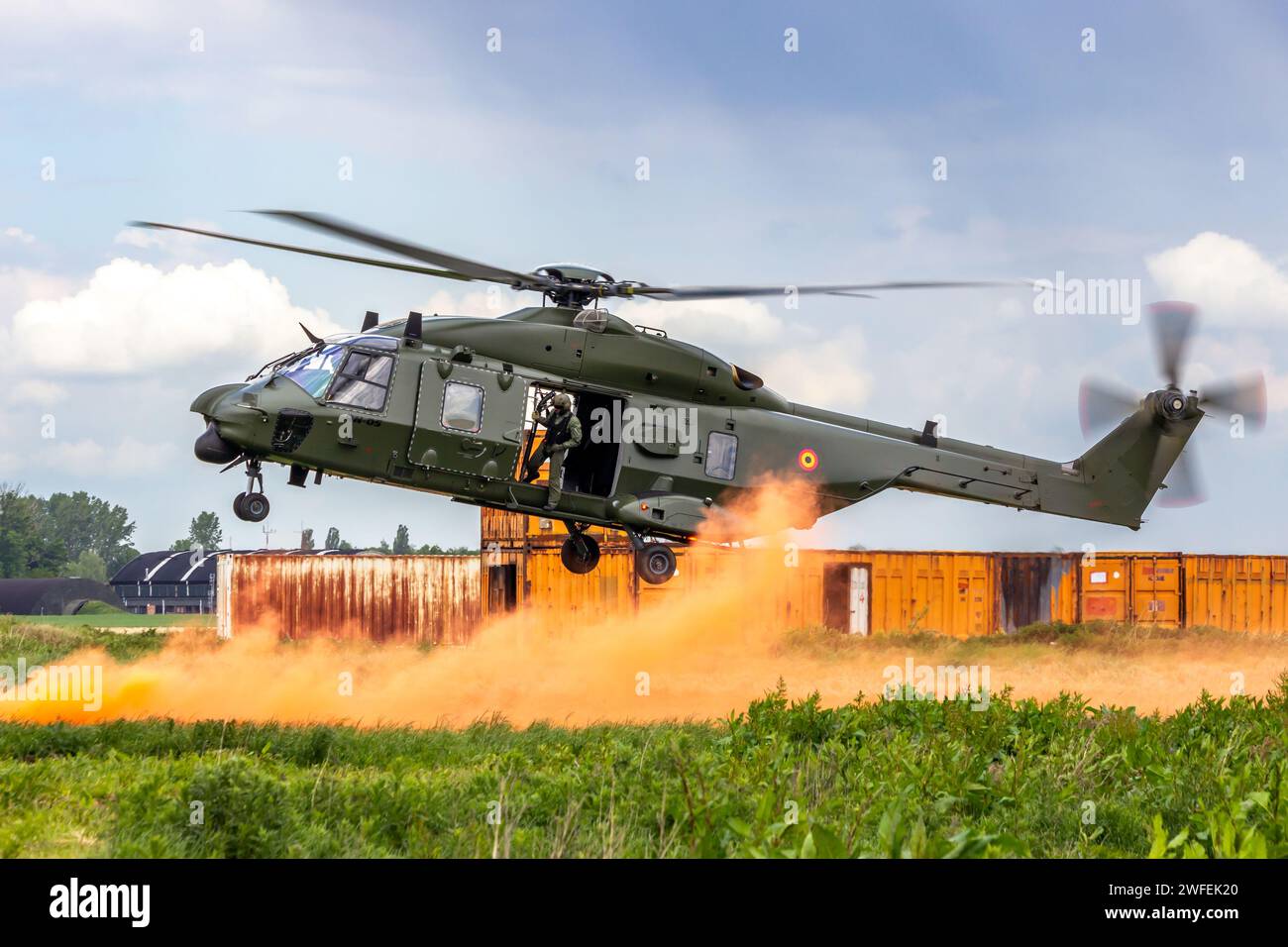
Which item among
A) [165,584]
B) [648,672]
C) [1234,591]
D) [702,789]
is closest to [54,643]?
[648,672]

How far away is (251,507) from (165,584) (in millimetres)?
86492

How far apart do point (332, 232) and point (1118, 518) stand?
1440 cm

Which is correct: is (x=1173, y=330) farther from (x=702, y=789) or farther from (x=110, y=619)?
(x=110, y=619)

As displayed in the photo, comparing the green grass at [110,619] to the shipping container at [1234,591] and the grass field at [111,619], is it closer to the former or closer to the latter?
the grass field at [111,619]

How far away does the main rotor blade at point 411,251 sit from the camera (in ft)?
45.2

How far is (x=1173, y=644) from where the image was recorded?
100 feet

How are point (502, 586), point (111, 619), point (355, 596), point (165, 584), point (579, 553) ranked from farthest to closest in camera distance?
point (165, 584) → point (111, 619) → point (355, 596) → point (502, 586) → point (579, 553)

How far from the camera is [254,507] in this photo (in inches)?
611

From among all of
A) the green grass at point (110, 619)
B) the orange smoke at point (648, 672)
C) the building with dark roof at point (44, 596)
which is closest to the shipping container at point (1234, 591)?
the orange smoke at point (648, 672)

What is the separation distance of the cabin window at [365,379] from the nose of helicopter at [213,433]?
134cm

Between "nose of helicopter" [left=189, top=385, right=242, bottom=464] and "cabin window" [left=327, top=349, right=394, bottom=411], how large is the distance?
1.34 meters

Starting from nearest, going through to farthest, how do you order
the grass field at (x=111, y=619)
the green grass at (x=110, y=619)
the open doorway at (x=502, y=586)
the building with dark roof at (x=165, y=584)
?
the open doorway at (x=502, y=586), the grass field at (x=111, y=619), the green grass at (x=110, y=619), the building with dark roof at (x=165, y=584)
